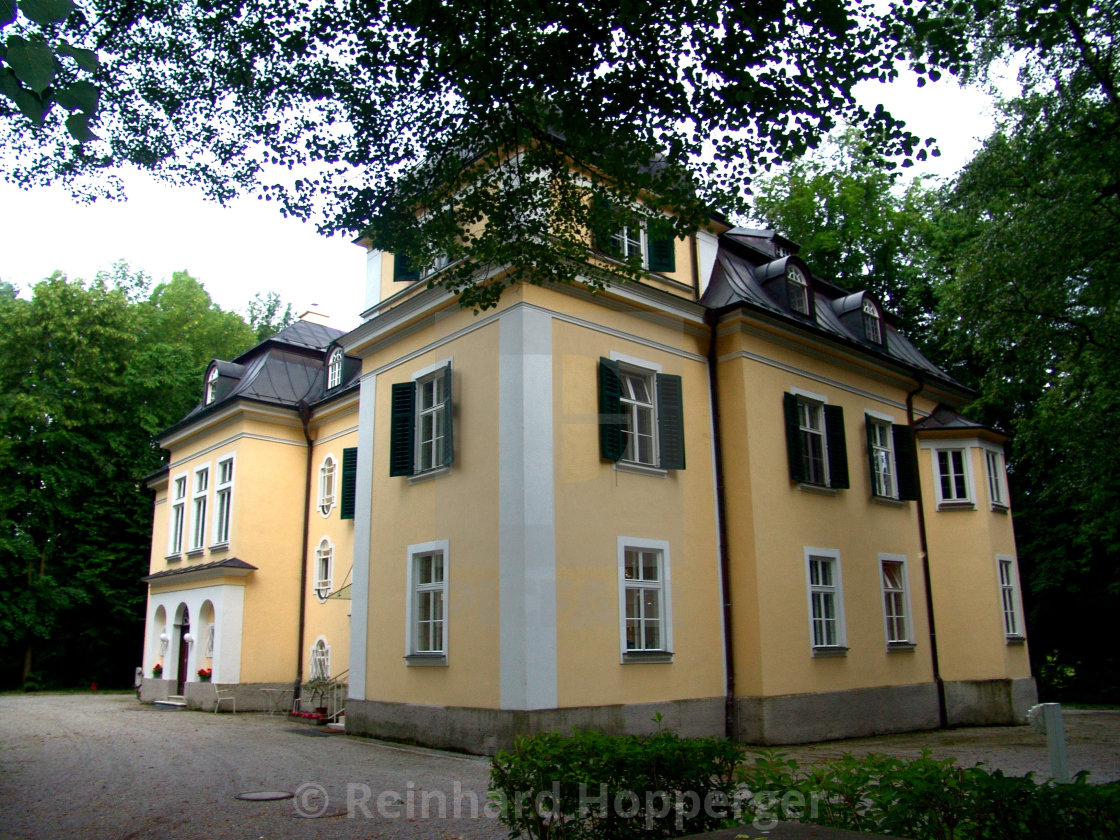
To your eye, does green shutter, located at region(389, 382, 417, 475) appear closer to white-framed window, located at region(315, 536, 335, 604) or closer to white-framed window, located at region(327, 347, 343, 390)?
white-framed window, located at region(315, 536, 335, 604)

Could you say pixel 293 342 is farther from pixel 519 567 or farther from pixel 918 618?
pixel 918 618

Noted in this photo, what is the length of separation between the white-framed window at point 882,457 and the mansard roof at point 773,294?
136 cm

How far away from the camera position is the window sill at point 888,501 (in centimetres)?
1653

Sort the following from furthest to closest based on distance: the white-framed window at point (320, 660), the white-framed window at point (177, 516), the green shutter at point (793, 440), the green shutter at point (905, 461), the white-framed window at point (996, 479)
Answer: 1. the white-framed window at point (177, 516)
2. the white-framed window at point (320, 660)
3. the white-framed window at point (996, 479)
4. the green shutter at point (905, 461)
5. the green shutter at point (793, 440)

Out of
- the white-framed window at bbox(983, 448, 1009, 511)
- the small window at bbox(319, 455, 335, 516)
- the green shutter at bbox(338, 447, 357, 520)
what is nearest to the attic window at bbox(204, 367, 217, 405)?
the small window at bbox(319, 455, 335, 516)

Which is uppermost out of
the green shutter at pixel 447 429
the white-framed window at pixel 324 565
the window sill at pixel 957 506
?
the green shutter at pixel 447 429

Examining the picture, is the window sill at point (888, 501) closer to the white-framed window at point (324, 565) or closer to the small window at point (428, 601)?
the small window at point (428, 601)

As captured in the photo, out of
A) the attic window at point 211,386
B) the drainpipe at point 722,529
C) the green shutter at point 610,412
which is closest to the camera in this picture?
the green shutter at point 610,412

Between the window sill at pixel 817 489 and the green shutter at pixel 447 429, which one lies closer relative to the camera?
the green shutter at pixel 447 429

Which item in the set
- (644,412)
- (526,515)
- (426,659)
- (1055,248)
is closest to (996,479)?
(1055,248)

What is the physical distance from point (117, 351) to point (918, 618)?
27.2 meters

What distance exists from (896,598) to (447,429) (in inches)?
369

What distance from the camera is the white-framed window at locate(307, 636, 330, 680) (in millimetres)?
19500

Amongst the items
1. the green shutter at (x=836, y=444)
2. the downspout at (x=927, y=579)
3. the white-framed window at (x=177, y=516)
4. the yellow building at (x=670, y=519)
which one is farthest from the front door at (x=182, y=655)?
the downspout at (x=927, y=579)
